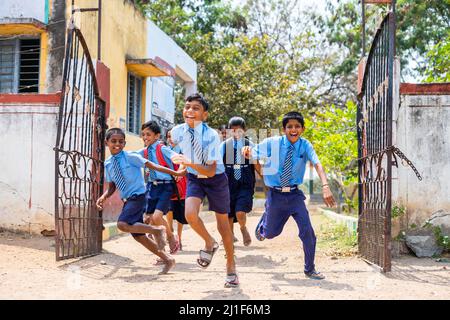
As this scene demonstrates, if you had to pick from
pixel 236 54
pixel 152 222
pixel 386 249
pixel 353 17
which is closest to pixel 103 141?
pixel 152 222

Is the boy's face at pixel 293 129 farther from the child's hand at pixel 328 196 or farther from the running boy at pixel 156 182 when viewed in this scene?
the running boy at pixel 156 182

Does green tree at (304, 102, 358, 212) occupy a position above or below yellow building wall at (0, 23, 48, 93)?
below

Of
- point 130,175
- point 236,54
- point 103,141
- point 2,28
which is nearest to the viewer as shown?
point 130,175

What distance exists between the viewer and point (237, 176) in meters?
7.52

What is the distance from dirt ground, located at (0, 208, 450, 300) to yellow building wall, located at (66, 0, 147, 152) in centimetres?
402

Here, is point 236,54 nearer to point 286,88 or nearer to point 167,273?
point 286,88

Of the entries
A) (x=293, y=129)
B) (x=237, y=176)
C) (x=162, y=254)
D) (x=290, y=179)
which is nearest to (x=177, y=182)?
(x=237, y=176)

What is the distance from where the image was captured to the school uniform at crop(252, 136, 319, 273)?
548cm

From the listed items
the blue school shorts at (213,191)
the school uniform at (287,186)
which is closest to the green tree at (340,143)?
the school uniform at (287,186)

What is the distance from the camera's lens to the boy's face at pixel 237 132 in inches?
292

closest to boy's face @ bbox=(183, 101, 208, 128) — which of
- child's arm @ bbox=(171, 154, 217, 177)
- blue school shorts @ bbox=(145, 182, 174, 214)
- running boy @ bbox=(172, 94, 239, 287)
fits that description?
running boy @ bbox=(172, 94, 239, 287)

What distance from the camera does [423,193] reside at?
677 centimetres

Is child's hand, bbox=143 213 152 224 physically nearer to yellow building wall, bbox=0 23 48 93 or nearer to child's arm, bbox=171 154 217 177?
child's arm, bbox=171 154 217 177
